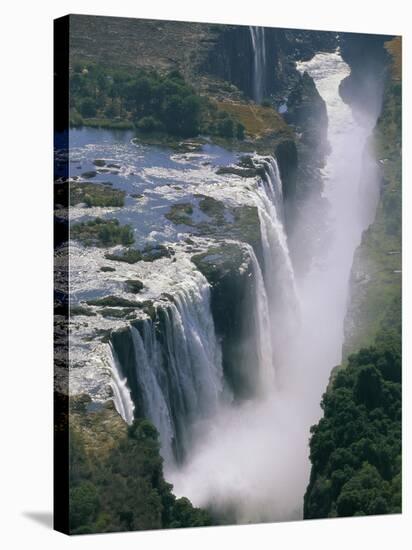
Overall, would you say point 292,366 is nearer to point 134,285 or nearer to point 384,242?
point 384,242

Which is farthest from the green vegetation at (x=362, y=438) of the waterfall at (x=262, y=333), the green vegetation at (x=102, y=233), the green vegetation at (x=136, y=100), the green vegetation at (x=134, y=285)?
the green vegetation at (x=136, y=100)

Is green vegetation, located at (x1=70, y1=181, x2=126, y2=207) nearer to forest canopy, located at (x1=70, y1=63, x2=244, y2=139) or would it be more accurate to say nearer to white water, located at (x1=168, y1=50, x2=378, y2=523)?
forest canopy, located at (x1=70, y1=63, x2=244, y2=139)

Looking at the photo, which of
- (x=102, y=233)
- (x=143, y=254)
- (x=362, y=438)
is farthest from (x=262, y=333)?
(x=102, y=233)

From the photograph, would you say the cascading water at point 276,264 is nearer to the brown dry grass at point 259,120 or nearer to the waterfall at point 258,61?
the brown dry grass at point 259,120

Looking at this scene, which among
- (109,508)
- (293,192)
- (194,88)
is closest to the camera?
(109,508)

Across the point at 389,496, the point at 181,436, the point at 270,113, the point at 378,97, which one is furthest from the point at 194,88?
the point at 389,496

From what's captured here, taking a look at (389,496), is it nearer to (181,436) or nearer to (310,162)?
(181,436)
